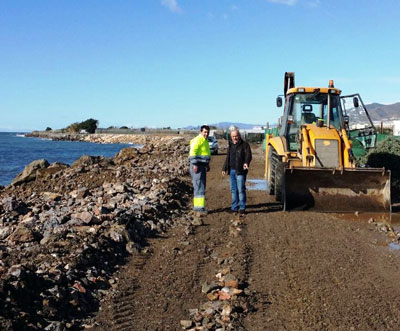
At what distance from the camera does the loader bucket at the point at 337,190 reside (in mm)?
10242

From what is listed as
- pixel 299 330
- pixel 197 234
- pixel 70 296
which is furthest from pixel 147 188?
pixel 299 330

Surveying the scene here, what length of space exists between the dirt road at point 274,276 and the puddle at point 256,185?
4.98 metres

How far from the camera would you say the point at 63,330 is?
449cm

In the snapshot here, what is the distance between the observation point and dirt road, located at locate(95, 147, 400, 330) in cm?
493

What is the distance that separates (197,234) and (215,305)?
3.33 m

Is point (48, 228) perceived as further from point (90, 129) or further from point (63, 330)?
point (90, 129)

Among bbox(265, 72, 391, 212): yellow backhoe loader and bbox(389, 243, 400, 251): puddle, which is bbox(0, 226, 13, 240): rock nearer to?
bbox(265, 72, 391, 212): yellow backhoe loader

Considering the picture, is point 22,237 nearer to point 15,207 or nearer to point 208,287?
point 208,287

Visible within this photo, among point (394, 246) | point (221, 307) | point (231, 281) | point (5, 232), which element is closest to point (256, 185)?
point (394, 246)

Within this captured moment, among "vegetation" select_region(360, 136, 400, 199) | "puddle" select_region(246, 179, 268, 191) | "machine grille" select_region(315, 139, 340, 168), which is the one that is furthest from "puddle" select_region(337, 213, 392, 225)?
"puddle" select_region(246, 179, 268, 191)

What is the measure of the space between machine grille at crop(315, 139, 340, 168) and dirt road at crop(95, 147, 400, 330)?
1.61m

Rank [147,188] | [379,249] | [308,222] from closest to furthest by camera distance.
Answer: [379,249] → [308,222] → [147,188]

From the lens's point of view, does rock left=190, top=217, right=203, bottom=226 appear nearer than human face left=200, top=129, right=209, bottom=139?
Yes

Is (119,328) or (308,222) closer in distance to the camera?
(119,328)
